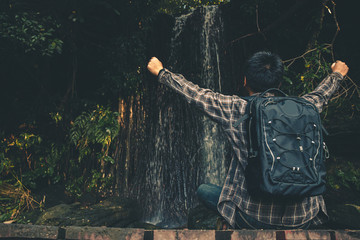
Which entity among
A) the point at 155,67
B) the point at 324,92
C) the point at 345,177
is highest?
the point at 155,67

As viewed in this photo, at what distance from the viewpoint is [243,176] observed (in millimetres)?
1967

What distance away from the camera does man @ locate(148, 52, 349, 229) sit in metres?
1.91

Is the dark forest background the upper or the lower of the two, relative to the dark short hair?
upper

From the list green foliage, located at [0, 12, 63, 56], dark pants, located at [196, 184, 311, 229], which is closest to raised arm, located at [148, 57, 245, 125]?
dark pants, located at [196, 184, 311, 229]

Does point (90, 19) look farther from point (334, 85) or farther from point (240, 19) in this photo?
point (334, 85)

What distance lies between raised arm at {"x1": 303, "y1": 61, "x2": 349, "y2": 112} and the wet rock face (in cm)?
424

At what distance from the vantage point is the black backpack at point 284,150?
5.64 feet

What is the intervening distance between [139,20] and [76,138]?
325 centimetres

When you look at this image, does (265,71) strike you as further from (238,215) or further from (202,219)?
(202,219)

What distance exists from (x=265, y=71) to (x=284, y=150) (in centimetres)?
61

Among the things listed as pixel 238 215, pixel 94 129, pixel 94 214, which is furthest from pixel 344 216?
pixel 94 129

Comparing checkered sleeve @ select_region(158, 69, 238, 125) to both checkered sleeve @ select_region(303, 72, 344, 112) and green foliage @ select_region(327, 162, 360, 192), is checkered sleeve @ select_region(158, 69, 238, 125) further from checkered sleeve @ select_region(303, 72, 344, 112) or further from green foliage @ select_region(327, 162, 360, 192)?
green foliage @ select_region(327, 162, 360, 192)

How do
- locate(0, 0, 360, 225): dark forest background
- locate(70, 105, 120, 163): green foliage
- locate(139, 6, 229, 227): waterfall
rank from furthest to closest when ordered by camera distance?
locate(139, 6, 229, 227): waterfall, locate(70, 105, 120, 163): green foliage, locate(0, 0, 360, 225): dark forest background

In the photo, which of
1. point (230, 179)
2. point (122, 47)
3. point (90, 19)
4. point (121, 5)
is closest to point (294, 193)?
point (230, 179)
